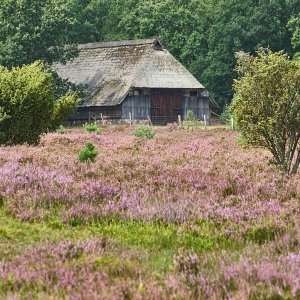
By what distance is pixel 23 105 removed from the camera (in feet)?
69.7

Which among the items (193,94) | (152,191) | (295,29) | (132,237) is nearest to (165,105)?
(193,94)

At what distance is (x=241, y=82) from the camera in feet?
48.6

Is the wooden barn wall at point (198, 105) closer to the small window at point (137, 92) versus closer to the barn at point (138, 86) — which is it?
the barn at point (138, 86)

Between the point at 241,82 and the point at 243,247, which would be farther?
the point at 241,82

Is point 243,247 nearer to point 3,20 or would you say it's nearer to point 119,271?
point 119,271

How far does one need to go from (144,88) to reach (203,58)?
22.5 metres

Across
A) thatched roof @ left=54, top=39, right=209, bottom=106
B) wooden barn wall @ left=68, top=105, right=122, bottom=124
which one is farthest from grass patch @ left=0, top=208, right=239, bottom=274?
wooden barn wall @ left=68, top=105, right=122, bottom=124

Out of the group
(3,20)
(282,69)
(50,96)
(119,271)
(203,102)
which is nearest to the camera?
(119,271)

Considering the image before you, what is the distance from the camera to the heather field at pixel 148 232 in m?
5.67

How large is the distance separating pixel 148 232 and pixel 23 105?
45.3 feet

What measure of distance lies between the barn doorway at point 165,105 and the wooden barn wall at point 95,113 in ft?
11.9

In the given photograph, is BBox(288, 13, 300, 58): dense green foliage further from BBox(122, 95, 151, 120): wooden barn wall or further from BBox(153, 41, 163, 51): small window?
BBox(122, 95, 151, 120): wooden barn wall

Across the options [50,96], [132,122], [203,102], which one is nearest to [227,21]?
[203,102]

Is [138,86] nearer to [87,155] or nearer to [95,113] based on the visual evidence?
[95,113]
